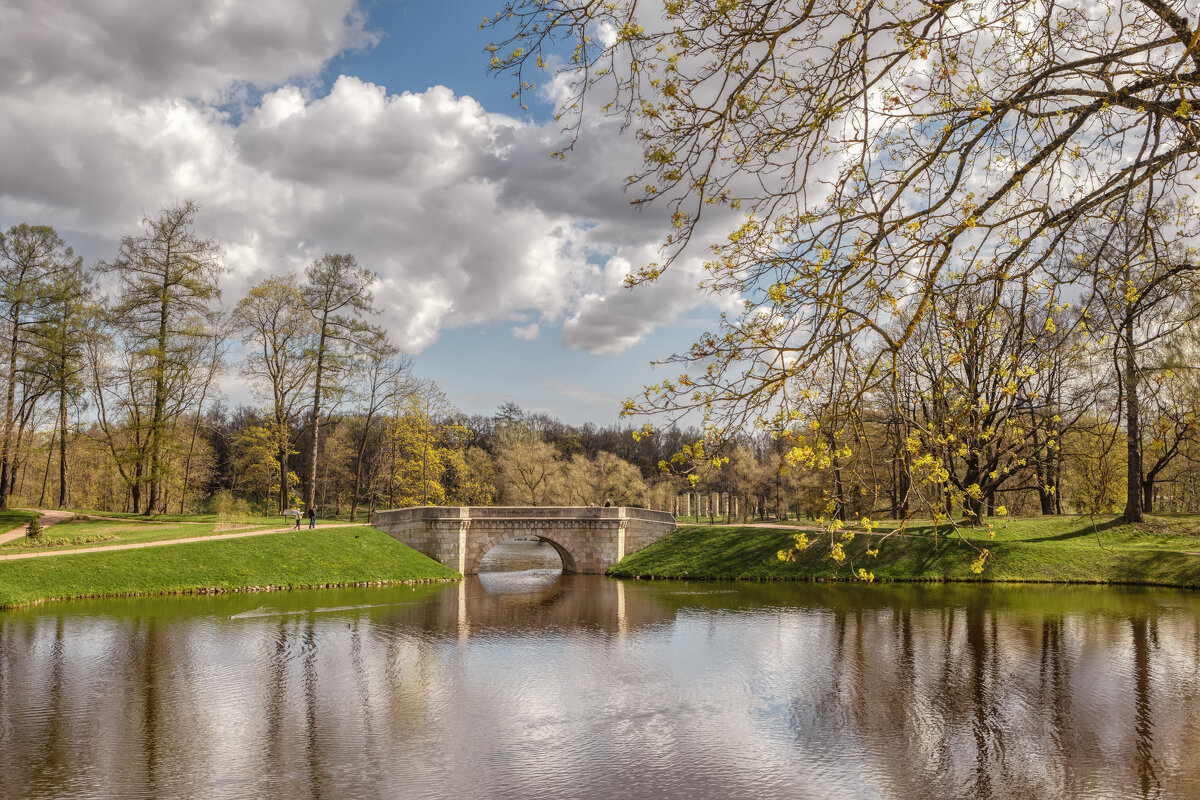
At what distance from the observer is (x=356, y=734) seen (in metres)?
11.5

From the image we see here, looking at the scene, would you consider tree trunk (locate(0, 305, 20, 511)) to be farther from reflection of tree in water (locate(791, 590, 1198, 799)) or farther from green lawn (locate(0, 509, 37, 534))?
reflection of tree in water (locate(791, 590, 1198, 799))

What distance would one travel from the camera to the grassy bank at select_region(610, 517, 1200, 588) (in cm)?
2877

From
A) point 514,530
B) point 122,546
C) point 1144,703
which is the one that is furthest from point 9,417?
point 1144,703

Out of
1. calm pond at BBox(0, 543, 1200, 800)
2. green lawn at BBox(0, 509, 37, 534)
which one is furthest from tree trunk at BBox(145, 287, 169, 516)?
calm pond at BBox(0, 543, 1200, 800)

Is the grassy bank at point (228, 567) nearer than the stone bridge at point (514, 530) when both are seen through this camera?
Yes

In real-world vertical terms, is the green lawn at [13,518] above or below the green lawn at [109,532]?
above

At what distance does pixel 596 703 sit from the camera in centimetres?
1320

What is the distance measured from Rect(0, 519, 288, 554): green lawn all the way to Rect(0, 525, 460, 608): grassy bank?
1.80 m

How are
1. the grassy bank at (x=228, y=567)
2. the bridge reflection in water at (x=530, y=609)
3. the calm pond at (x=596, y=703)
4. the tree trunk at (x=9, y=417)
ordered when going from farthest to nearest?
1. the tree trunk at (x=9, y=417)
2. the grassy bank at (x=228, y=567)
3. the bridge reflection in water at (x=530, y=609)
4. the calm pond at (x=596, y=703)

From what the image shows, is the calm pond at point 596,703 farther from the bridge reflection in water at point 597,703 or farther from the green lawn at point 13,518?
the green lawn at point 13,518

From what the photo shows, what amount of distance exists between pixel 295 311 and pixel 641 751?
1161 inches

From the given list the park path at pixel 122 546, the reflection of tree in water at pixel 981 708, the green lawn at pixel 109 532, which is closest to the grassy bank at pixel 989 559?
the reflection of tree in water at pixel 981 708

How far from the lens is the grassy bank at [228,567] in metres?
23.2

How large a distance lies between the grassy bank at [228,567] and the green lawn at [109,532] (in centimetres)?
180
